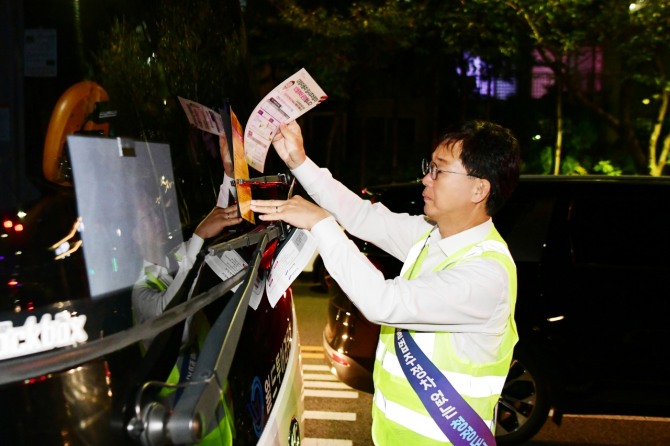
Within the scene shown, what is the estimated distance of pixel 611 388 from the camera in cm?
412

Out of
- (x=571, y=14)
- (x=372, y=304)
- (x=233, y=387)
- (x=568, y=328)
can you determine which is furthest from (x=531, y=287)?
(x=571, y=14)

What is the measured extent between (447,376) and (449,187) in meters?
0.55

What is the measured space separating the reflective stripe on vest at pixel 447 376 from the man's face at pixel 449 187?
0.43 ft

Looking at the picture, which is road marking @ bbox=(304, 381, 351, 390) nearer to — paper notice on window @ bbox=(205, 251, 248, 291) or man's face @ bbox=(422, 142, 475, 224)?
man's face @ bbox=(422, 142, 475, 224)

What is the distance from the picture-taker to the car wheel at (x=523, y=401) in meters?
4.16

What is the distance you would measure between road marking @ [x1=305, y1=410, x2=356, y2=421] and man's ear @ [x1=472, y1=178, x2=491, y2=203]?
280 cm

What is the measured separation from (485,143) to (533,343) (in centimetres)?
237

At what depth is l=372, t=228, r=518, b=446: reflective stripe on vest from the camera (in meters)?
2.02

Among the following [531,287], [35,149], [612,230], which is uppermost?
[35,149]

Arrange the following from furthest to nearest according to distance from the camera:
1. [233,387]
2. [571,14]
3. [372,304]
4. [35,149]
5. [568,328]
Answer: [571,14] → [568,328] → [372,304] → [233,387] → [35,149]

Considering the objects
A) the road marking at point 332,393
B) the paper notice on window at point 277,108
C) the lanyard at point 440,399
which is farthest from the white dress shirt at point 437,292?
the road marking at point 332,393

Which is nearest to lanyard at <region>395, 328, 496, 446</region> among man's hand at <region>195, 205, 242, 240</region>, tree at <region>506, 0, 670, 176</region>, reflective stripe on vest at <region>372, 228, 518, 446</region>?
reflective stripe on vest at <region>372, 228, 518, 446</region>

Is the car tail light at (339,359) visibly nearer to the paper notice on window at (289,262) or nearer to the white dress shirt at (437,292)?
the white dress shirt at (437,292)

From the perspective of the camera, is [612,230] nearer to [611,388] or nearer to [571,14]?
[611,388]
